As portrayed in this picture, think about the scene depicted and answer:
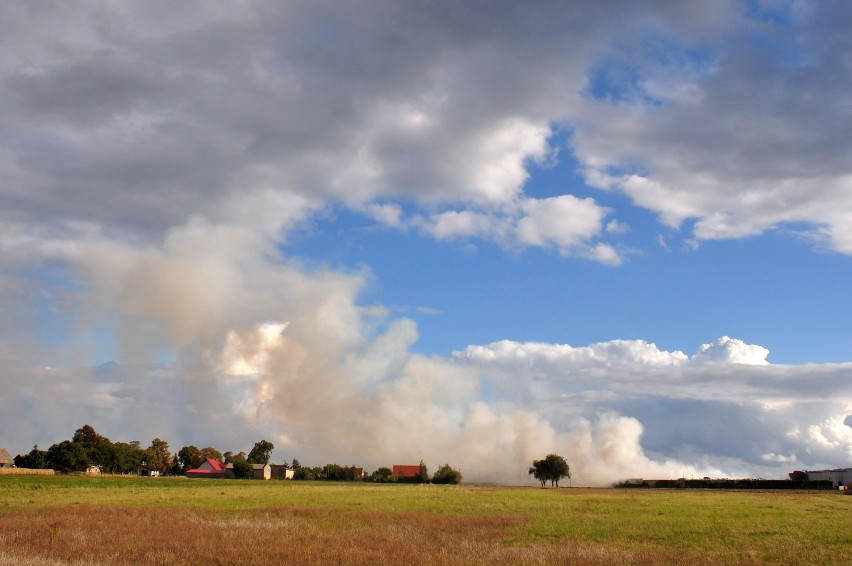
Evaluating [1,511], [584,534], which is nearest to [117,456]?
[1,511]

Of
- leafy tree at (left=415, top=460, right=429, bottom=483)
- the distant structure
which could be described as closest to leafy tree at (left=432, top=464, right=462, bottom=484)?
leafy tree at (left=415, top=460, right=429, bottom=483)

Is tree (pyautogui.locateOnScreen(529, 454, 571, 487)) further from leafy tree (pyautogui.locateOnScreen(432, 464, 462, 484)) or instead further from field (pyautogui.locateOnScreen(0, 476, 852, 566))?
field (pyautogui.locateOnScreen(0, 476, 852, 566))

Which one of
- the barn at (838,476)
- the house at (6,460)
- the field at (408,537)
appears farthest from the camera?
the house at (6,460)

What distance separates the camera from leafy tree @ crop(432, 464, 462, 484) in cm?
18500

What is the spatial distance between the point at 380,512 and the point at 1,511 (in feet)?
75.5

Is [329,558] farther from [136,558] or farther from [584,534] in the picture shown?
[584,534]

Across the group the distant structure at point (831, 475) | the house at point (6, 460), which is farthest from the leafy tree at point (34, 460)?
the distant structure at point (831, 475)

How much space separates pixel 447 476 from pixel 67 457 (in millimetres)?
99038

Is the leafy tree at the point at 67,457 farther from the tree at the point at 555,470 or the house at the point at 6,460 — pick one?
the tree at the point at 555,470

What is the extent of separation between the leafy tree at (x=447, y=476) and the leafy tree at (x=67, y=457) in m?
92.3

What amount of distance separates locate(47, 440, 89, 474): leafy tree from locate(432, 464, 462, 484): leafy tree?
9235 cm

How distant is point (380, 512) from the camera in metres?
42.4

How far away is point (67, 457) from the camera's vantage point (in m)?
169

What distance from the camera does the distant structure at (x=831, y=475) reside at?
164050 millimetres
